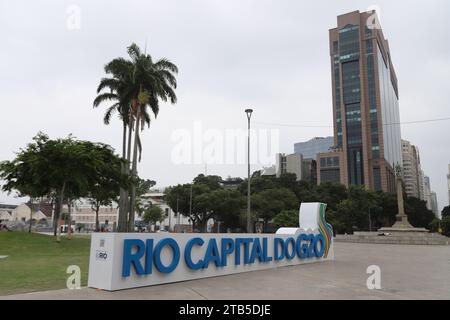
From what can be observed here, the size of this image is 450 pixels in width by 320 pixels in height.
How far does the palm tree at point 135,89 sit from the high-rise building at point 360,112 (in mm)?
106202

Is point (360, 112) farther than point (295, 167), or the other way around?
point (295, 167)

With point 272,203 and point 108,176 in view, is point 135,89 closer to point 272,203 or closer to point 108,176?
point 108,176

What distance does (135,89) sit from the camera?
3475 cm

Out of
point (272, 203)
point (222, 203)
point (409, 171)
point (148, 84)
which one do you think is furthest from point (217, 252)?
point (409, 171)

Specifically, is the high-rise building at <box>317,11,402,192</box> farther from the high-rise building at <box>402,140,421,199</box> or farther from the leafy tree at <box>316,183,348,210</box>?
the leafy tree at <box>316,183,348,210</box>

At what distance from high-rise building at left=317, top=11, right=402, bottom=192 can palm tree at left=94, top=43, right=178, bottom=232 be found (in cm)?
10620

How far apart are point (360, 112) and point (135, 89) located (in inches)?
4628

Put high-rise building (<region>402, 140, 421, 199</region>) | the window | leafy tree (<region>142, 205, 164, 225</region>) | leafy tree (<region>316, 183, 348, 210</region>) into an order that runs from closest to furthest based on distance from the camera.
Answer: leafy tree (<region>316, 183, 348, 210</region>)
leafy tree (<region>142, 205, 164, 225</region>)
the window
high-rise building (<region>402, 140, 421, 199</region>)

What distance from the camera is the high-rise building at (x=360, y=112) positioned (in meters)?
130

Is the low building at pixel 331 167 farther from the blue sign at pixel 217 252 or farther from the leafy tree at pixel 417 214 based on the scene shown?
the blue sign at pixel 217 252

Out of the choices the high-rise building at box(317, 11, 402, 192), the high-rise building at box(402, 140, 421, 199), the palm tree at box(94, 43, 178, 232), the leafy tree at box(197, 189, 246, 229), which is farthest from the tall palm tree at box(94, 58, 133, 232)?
the high-rise building at box(402, 140, 421, 199)

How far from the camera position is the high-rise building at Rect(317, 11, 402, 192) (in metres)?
130
